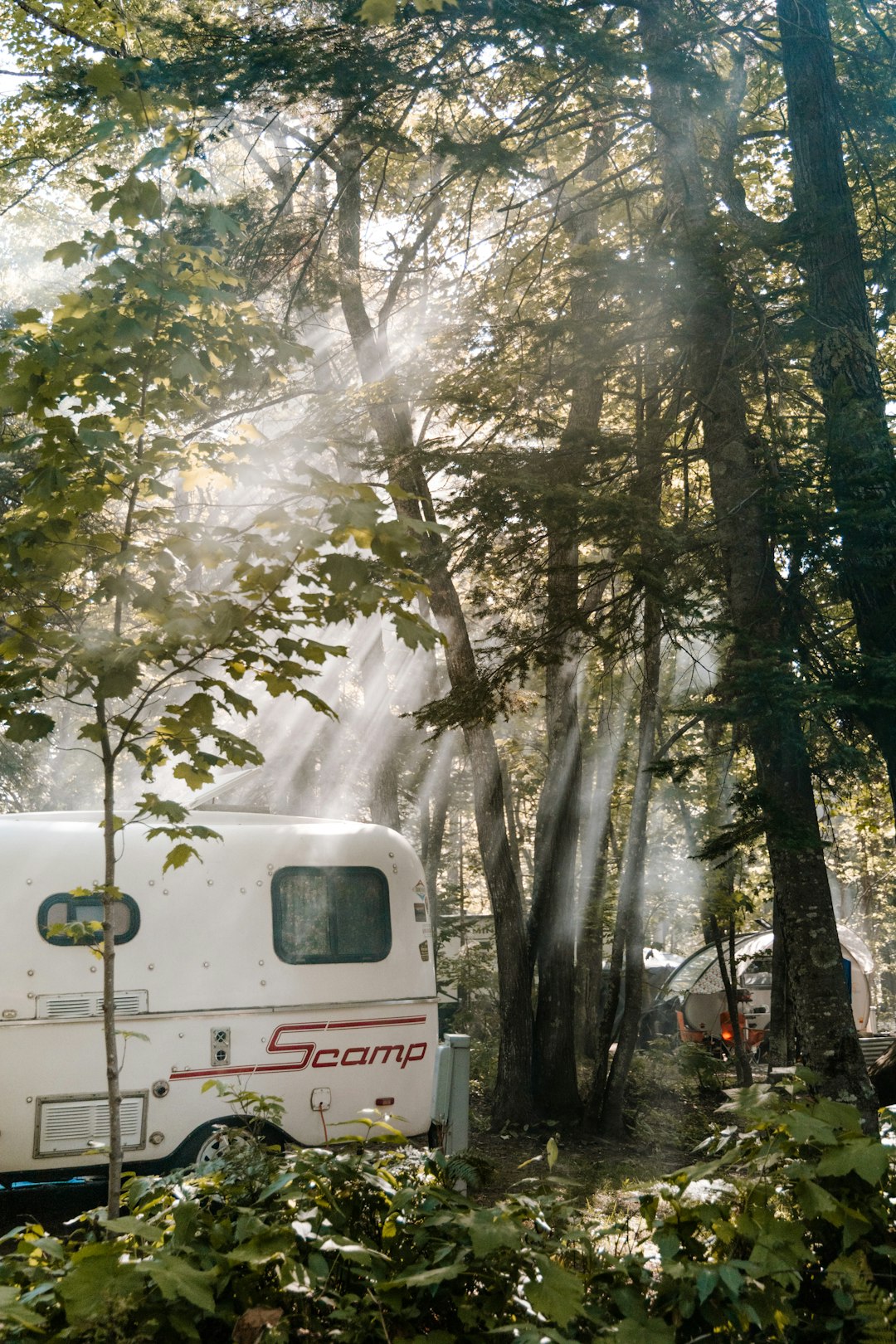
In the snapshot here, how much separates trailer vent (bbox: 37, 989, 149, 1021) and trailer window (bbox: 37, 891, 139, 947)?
379mm

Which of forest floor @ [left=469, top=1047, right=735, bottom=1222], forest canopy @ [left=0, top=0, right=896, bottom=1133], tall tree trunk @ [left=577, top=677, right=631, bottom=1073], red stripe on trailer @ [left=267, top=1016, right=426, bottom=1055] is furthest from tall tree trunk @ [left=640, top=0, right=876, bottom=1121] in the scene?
tall tree trunk @ [left=577, top=677, right=631, bottom=1073]

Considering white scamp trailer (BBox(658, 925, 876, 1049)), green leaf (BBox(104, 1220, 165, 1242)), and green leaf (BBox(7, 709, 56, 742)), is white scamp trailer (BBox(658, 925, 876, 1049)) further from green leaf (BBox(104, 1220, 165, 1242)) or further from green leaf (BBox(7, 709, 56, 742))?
green leaf (BBox(104, 1220, 165, 1242))

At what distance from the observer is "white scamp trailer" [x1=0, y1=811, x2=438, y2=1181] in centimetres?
813

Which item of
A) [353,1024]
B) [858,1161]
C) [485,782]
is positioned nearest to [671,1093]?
[485,782]

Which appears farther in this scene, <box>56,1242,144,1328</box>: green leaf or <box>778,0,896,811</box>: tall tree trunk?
<box>778,0,896,811</box>: tall tree trunk

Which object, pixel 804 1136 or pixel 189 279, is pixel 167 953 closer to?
pixel 189 279

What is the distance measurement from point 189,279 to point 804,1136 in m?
3.26

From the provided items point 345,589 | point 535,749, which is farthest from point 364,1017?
point 535,749

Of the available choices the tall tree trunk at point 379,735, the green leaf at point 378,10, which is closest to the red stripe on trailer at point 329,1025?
the green leaf at point 378,10

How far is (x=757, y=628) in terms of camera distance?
8.37 meters

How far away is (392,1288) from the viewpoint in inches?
104

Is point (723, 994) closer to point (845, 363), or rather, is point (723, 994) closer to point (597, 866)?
point (597, 866)

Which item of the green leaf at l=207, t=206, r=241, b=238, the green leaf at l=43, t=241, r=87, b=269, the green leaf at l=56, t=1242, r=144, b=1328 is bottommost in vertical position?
the green leaf at l=56, t=1242, r=144, b=1328

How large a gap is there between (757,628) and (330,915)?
414 centimetres
